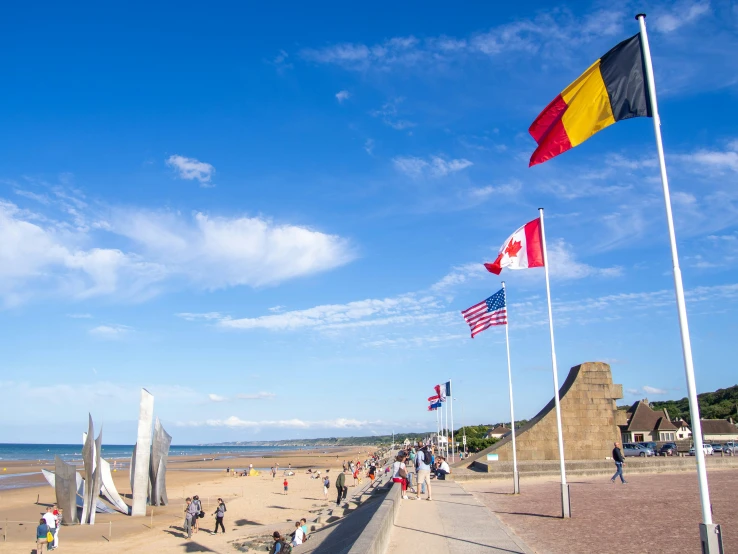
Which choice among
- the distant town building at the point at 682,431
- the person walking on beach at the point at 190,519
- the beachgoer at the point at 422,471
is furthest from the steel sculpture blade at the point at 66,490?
the distant town building at the point at 682,431

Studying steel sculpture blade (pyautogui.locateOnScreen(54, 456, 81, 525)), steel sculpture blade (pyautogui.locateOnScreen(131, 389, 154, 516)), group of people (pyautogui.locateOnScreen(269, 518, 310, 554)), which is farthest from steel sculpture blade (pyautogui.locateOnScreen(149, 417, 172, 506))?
group of people (pyautogui.locateOnScreen(269, 518, 310, 554))

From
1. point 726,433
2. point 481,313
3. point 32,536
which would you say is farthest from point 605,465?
point 726,433

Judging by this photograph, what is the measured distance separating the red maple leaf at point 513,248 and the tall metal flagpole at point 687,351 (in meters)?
6.97

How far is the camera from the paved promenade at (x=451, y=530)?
983cm

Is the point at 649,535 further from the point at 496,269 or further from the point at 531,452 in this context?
the point at 531,452

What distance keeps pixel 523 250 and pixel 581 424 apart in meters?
14.1

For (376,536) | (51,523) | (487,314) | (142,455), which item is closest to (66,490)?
(142,455)

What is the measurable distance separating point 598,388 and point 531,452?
4.11 meters

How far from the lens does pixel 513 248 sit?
49.2 feet

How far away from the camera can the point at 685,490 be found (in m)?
17.7

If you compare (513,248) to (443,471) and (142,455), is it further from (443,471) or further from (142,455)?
(142,455)

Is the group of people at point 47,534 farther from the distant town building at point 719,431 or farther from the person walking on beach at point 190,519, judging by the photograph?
the distant town building at point 719,431

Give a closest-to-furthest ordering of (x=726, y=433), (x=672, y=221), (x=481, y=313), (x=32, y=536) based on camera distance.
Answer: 1. (x=672, y=221)
2. (x=481, y=313)
3. (x=32, y=536)
4. (x=726, y=433)

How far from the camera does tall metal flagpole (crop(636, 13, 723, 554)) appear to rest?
261 inches
